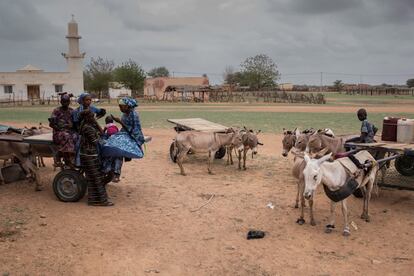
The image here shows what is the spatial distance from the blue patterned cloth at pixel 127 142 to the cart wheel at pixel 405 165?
5939 millimetres

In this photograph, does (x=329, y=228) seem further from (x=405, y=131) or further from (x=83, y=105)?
(x=83, y=105)

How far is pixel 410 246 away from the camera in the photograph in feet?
19.0

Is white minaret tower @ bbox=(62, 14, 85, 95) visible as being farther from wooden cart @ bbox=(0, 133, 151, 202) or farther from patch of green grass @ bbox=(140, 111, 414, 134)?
wooden cart @ bbox=(0, 133, 151, 202)

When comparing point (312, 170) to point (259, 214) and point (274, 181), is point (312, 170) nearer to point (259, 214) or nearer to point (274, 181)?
point (259, 214)

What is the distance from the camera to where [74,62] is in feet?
202

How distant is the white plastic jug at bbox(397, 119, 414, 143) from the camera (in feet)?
25.7

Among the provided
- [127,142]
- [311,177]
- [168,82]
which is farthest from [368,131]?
[168,82]

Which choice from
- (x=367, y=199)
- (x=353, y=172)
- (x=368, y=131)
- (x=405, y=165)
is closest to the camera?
(x=353, y=172)

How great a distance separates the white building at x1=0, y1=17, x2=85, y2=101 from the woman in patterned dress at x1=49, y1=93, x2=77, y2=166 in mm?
55008

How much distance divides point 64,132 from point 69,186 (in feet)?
Result: 3.27

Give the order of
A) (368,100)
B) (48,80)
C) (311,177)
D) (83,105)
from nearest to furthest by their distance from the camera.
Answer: (311,177)
(83,105)
(48,80)
(368,100)

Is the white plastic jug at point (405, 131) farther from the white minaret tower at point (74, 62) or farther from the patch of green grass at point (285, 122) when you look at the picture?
the white minaret tower at point (74, 62)

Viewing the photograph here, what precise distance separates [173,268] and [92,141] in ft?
9.90

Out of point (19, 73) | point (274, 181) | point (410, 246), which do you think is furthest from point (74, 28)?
point (410, 246)
